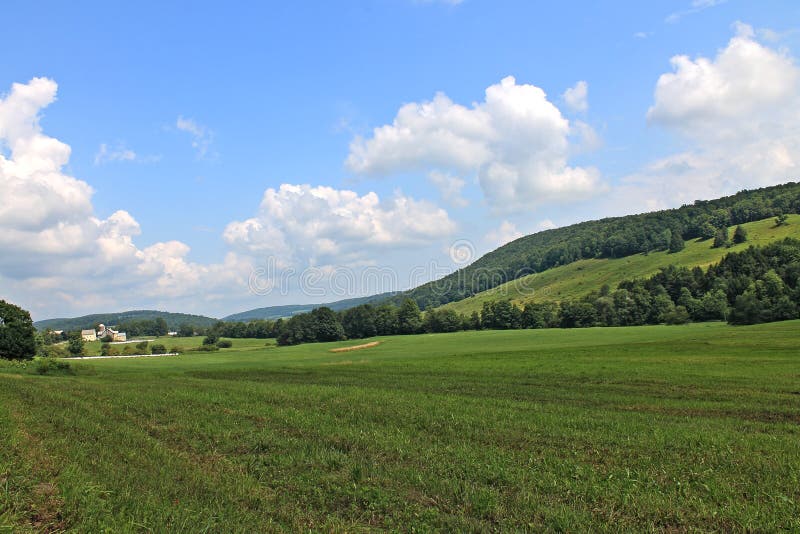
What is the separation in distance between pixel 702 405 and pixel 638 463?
13.8 m

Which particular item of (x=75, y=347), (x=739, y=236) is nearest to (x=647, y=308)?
(x=739, y=236)

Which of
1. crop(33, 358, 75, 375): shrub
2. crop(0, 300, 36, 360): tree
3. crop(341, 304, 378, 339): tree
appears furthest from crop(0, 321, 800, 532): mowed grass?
crop(341, 304, 378, 339): tree

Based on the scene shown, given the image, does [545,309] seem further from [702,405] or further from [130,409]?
[130,409]

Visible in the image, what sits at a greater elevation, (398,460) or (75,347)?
(75,347)

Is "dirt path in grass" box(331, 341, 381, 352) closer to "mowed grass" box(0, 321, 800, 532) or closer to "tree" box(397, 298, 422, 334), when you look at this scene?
"tree" box(397, 298, 422, 334)

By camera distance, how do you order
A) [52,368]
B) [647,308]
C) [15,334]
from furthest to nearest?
[647,308], [15,334], [52,368]

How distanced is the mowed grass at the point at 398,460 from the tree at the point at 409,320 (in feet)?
382

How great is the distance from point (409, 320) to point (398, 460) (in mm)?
131930

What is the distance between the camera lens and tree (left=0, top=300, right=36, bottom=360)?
8425 centimetres

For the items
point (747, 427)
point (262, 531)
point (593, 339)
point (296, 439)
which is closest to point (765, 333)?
point (593, 339)

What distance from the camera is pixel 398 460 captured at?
Answer: 14.0m

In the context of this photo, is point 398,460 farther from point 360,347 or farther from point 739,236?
point 739,236

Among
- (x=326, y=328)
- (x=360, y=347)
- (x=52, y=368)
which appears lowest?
(x=360, y=347)

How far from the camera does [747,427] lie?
63.2ft
